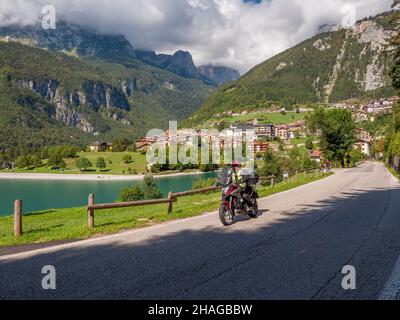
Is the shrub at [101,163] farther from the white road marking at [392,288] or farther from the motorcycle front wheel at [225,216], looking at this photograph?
the white road marking at [392,288]

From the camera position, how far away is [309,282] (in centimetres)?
562

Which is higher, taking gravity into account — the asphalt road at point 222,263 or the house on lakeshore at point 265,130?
the house on lakeshore at point 265,130

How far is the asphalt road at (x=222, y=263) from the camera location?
5.29 m

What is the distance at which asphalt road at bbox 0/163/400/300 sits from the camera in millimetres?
5285

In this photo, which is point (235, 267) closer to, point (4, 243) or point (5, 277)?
point (5, 277)

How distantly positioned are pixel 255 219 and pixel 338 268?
5.71 metres

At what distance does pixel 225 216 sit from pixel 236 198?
0.93 metres

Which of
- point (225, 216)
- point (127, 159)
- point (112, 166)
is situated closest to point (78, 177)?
point (112, 166)

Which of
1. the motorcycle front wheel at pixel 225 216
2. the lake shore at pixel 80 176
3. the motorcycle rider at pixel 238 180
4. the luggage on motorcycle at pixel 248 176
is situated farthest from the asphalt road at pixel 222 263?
the lake shore at pixel 80 176

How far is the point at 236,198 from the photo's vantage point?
37.8 feet

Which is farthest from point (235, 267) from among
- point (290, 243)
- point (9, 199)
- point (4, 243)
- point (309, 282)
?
point (9, 199)

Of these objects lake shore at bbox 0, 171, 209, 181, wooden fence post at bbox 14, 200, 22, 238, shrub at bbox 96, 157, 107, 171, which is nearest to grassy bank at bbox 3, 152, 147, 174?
shrub at bbox 96, 157, 107, 171

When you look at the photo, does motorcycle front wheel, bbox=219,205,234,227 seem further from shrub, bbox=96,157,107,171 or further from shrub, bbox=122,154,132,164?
shrub, bbox=122,154,132,164

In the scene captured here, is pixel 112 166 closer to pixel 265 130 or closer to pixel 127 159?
pixel 127 159
